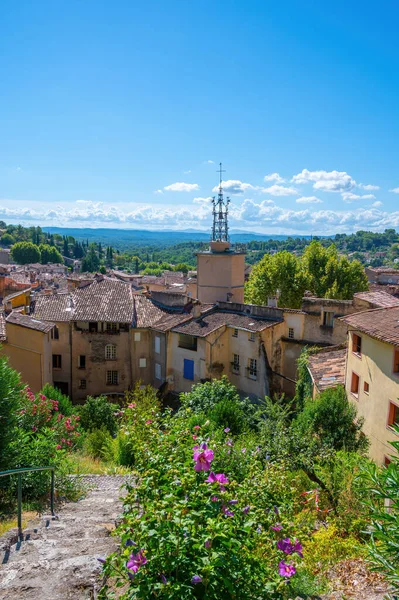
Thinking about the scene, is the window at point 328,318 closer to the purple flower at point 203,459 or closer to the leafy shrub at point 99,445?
the leafy shrub at point 99,445

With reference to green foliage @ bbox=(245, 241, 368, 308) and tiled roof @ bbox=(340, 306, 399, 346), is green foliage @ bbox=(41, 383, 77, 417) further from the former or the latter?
green foliage @ bbox=(245, 241, 368, 308)

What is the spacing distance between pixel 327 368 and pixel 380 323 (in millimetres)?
7180

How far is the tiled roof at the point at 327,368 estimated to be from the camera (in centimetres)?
2252

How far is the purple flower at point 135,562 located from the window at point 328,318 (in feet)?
90.0

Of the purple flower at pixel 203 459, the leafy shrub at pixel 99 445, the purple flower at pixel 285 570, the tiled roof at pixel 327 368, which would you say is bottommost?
the leafy shrub at pixel 99 445

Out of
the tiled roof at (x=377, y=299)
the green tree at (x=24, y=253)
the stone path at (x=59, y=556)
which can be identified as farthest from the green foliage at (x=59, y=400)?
the green tree at (x=24, y=253)

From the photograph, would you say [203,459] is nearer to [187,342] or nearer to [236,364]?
[236,364]

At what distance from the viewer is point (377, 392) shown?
1761cm

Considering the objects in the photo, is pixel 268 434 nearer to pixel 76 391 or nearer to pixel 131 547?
pixel 131 547

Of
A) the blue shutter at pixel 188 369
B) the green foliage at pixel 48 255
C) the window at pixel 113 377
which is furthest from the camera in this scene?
the green foliage at pixel 48 255

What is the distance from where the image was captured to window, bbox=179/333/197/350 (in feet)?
106

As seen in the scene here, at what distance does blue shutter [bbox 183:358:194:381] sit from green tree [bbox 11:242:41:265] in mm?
148282

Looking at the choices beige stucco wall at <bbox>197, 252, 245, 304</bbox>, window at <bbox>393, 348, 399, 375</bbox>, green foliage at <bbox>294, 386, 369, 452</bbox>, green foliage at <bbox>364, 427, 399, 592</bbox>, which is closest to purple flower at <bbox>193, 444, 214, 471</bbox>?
green foliage at <bbox>364, 427, 399, 592</bbox>

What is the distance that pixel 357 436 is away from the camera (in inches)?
737
